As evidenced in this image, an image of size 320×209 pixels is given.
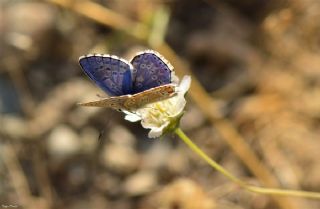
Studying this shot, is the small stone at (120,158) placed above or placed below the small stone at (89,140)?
below

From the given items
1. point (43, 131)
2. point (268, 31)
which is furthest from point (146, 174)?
point (268, 31)

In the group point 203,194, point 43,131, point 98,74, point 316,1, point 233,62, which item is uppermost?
point 316,1

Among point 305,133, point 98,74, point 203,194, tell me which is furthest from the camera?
point 305,133

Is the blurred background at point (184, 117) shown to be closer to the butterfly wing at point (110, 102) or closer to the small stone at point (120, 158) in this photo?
the small stone at point (120, 158)

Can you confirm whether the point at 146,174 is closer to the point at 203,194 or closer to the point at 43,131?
the point at 203,194

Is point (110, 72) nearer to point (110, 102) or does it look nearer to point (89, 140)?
point (110, 102)

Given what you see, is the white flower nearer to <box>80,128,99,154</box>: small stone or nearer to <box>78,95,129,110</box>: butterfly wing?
<box>78,95,129,110</box>: butterfly wing

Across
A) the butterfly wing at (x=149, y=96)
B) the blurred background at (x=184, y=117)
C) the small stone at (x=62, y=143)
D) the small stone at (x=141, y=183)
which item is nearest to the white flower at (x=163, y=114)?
the butterfly wing at (x=149, y=96)

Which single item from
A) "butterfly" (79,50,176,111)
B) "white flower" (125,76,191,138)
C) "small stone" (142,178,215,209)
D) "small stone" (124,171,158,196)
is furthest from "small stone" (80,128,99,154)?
"butterfly" (79,50,176,111)
